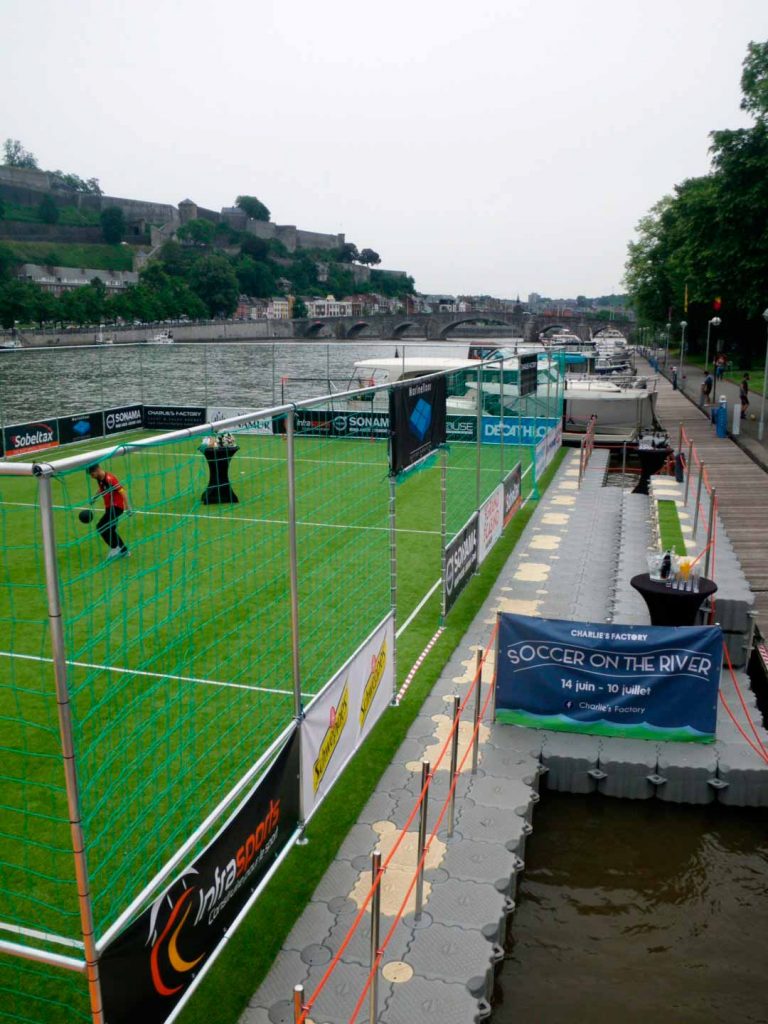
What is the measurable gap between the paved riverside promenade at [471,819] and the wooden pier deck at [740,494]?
102 inches

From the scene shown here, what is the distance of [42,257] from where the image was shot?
160 meters

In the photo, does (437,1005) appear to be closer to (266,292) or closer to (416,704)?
(416,704)

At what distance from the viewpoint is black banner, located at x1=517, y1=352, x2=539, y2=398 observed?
57.6 ft

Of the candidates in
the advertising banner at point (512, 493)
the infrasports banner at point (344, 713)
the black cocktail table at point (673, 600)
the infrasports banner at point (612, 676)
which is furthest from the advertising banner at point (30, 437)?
the black cocktail table at point (673, 600)

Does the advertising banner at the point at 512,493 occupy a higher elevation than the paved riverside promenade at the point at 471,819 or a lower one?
higher

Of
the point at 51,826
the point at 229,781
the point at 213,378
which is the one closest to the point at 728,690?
the point at 229,781

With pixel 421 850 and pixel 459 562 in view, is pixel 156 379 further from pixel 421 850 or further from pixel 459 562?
pixel 421 850

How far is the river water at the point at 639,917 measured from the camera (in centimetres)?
568

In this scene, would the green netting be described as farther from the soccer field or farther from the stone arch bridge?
the stone arch bridge

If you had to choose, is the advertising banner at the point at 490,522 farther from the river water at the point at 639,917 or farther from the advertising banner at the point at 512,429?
the advertising banner at the point at 512,429

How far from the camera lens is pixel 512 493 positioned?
16.5 metres

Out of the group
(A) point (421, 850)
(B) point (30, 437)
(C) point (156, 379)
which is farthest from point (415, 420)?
(C) point (156, 379)

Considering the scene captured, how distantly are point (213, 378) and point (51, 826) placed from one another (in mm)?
54107

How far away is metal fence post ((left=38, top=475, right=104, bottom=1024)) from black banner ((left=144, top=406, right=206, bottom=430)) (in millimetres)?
26052
